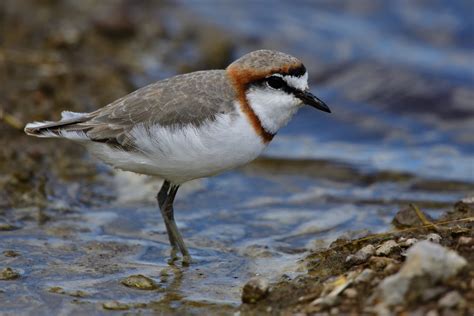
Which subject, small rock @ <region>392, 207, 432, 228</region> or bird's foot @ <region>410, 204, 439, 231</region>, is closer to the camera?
bird's foot @ <region>410, 204, 439, 231</region>

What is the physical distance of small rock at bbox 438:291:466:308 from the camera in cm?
455

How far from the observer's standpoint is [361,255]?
18.7 feet

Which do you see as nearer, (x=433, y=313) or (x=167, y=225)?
(x=433, y=313)

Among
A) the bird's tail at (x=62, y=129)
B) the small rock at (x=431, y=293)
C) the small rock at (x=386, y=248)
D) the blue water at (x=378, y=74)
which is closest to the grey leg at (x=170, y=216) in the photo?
the bird's tail at (x=62, y=129)

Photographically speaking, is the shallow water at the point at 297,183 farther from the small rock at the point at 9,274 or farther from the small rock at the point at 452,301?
the small rock at the point at 452,301

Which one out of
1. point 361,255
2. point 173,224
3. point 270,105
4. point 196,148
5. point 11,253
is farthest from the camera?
point 173,224

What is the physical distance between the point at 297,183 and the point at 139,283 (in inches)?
145

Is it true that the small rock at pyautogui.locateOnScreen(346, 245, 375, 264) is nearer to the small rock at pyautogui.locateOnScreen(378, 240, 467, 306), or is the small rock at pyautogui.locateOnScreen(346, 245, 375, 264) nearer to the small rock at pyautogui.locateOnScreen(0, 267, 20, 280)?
the small rock at pyautogui.locateOnScreen(378, 240, 467, 306)

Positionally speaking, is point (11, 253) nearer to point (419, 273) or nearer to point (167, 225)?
point (167, 225)

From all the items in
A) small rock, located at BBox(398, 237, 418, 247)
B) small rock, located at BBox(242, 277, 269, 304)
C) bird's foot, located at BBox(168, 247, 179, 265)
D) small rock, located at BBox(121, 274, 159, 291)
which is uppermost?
bird's foot, located at BBox(168, 247, 179, 265)

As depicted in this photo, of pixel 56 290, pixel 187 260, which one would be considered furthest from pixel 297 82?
pixel 56 290

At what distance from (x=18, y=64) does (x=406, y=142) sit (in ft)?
17.6

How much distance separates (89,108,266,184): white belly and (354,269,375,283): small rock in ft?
5.14

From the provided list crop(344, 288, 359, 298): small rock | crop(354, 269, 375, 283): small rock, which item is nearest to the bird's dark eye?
crop(354, 269, 375, 283): small rock
